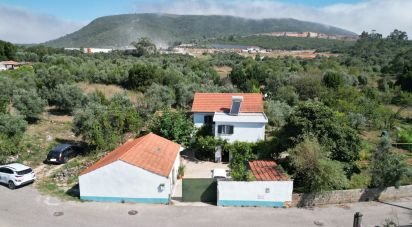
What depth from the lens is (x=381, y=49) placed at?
441 feet

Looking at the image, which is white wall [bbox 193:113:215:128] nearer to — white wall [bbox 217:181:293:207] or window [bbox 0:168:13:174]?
white wall [bbox 217:181:293:207]

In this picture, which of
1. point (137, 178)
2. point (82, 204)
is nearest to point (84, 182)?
point (82, 204)

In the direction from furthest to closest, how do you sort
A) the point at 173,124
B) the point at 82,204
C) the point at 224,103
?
1. the point at 224,103
2. the point at 173,124
3. the point at 82,204

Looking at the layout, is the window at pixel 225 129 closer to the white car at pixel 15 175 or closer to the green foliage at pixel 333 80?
the white car at pixel 15 175

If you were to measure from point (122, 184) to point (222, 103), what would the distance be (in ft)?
44.4

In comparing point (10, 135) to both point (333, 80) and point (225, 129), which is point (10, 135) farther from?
point (333, 80)

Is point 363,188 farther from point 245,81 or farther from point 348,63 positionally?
point 348,63

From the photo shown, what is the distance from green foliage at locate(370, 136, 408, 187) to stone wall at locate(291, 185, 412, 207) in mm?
520

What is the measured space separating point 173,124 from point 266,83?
117 ft

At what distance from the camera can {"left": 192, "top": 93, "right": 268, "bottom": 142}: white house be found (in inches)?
1151

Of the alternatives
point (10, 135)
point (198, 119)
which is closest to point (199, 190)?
point (198, 119)

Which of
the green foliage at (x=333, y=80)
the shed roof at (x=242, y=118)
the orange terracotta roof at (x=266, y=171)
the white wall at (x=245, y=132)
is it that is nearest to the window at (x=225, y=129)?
the white wall at (x=245, y=132)

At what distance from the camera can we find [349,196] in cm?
2231

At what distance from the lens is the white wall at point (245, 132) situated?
2920cm
